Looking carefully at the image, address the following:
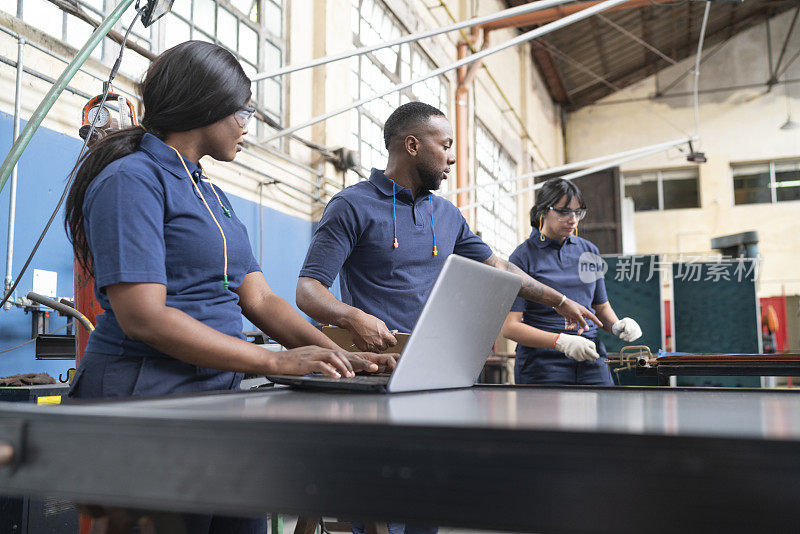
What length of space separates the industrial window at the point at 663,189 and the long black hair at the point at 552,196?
36.0ft

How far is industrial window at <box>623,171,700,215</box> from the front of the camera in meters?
12.8

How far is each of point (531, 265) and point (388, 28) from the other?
4.53 metres

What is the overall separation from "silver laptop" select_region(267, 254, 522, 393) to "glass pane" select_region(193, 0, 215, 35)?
3.49 m

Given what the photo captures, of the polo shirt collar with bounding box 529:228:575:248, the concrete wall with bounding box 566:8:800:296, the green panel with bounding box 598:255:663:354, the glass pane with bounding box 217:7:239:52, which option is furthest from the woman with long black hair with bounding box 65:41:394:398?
the concrete wall with bounding box 566:8:800:296

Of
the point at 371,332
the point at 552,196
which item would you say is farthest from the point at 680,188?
the point at 371,332

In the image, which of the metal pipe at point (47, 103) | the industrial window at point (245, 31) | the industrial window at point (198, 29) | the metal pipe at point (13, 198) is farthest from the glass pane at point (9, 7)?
the metal pipe at point (47, 103)

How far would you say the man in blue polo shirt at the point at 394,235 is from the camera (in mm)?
1735

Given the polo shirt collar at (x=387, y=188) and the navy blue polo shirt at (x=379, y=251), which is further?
the polo shirt collar at (x=387, y=188)

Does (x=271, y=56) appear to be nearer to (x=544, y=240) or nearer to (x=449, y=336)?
(x=544, y=240)

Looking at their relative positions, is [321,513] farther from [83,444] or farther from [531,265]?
[531,265]

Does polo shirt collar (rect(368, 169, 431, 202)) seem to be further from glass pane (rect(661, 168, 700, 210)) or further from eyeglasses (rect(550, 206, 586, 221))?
glass pane (rect(661, 168, 700, 210))

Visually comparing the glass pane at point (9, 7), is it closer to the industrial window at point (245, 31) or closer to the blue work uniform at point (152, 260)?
the industrial window at point (245, 31)

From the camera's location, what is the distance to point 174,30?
3865mm

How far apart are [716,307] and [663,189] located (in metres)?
7.90
